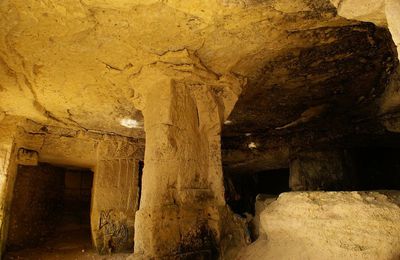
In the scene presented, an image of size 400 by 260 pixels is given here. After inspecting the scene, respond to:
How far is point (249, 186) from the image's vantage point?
8.15 m

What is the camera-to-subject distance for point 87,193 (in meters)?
7.58

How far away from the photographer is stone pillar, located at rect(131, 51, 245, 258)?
7.96 ft

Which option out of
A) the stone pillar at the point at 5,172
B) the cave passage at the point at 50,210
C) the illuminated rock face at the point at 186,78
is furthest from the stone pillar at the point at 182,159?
the cave passage at the point at 50,210

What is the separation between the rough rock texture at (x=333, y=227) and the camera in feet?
5.44

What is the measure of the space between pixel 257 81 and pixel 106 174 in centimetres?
334

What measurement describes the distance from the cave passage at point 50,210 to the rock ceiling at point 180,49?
8.38 ft

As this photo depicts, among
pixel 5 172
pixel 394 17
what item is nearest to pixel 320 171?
pixel 394 17

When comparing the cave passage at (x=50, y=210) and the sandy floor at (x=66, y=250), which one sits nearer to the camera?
the sandy floor at (x=66, y=250)

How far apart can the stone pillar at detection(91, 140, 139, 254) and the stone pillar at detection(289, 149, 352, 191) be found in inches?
128

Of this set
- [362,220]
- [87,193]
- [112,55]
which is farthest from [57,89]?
[87,193]

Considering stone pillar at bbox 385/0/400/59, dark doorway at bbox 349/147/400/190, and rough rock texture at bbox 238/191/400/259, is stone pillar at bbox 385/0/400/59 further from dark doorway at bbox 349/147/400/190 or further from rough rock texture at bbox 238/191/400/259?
dark doorway at bbox 349/147/400/190

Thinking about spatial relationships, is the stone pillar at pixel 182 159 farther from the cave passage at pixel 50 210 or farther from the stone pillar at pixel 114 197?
the cave passage at pixel 50 210

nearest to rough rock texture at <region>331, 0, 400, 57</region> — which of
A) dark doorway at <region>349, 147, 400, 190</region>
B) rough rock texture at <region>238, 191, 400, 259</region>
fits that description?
rough rock texture at <region>238, 191, 400, 259</region>

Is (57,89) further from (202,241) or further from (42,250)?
(42,250)
